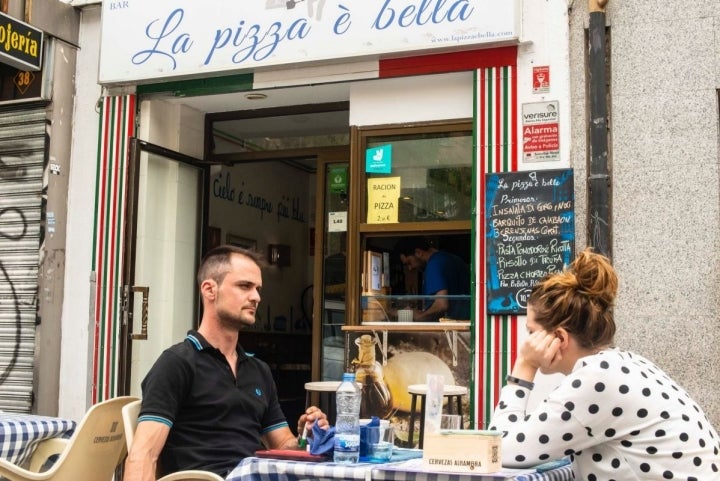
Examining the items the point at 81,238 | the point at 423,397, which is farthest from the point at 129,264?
the point at 423,397

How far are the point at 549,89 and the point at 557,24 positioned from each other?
46 centimetres

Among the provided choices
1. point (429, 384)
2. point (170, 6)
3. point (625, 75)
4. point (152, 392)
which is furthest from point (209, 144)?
point (429, 384)

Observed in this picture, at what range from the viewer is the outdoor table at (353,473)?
2961 millimetres

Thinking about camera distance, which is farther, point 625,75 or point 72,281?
point 72,281

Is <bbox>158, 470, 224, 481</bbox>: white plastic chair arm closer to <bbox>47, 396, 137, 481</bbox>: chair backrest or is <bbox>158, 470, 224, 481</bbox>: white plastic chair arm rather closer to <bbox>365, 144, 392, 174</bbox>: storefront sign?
<bbox>47, 396, 137, 481</bbox>: chair backrest

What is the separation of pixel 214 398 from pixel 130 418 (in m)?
0.34

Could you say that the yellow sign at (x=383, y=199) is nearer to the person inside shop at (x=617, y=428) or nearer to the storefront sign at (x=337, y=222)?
the storefront sign at (x=337, y=222)

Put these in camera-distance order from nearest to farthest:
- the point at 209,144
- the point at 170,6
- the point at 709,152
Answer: the point at 709,152 → the point at 170,6 → the point at 209,144

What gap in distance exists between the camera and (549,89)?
6.65 meters

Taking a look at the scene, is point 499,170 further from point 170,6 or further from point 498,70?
point 170,6

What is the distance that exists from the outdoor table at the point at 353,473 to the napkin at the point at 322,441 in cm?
17

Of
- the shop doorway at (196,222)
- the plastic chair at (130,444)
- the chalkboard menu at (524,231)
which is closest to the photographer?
the plastic chair at (130,444)

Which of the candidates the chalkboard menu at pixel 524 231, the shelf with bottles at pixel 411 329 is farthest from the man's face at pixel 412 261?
the chalkboard menu at pixel 524 231

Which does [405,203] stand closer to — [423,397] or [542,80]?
[542,80]
